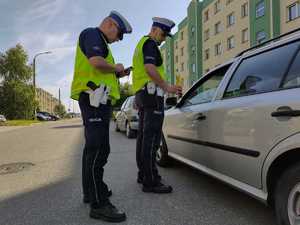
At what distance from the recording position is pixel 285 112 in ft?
8.52

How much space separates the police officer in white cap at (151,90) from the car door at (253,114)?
693 millimetres

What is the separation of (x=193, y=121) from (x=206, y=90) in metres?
0.44

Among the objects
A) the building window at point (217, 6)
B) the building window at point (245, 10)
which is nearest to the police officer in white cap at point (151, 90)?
the building window at point (245, 10)

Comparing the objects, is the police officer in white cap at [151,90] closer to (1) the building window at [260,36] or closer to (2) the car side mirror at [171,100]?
(2) the car side mirror at [171,100]

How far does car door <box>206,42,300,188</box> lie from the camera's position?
271 centimetres

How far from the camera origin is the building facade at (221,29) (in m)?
29.6

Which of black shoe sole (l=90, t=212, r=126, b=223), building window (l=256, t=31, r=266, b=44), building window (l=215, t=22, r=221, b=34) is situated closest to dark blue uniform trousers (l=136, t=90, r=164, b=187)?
black shoe sole (l=90, t=212, r=126, b=223)

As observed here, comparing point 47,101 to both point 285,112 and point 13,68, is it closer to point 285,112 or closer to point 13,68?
point 13,68

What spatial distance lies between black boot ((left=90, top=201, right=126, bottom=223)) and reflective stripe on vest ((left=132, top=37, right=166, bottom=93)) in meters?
1.54

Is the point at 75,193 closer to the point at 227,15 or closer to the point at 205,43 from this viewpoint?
the point at 227,15

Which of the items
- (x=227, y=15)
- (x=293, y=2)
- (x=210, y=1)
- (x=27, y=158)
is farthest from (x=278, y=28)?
(x=27, y=158)

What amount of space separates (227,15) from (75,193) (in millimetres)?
36585

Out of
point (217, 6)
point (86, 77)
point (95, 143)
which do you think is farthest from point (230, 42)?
point (95, 143)

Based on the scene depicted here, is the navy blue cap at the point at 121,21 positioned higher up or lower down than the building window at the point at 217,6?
lower down
